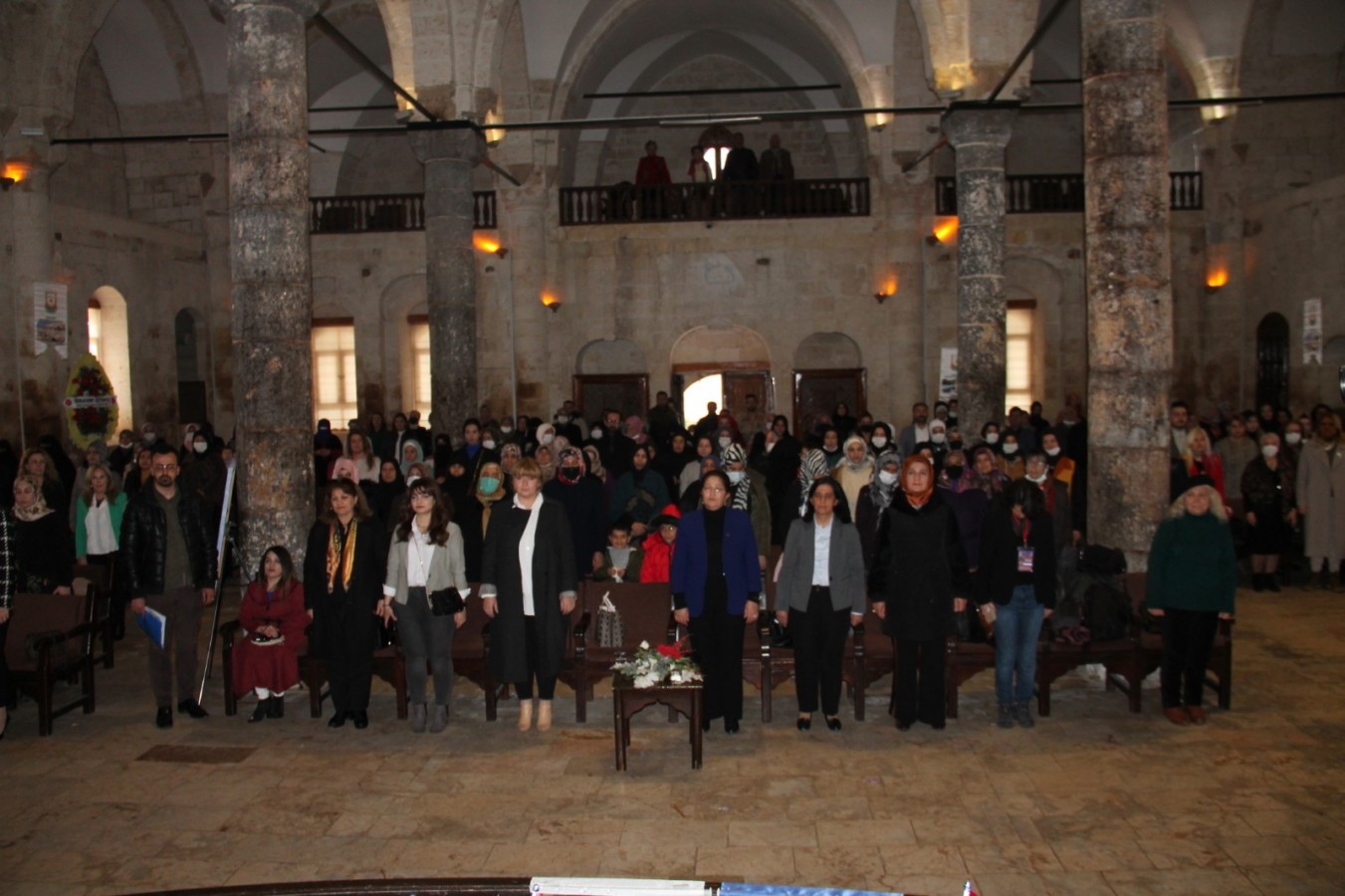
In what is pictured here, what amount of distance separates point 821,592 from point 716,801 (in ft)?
4.99

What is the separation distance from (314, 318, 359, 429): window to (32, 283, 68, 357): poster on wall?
21.9 ft

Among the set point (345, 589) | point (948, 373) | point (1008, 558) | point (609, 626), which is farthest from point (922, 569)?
point (948, 373)

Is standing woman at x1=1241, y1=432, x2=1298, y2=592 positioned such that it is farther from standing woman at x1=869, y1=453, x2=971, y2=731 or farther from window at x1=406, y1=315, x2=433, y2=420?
window at x1=406, y1=315, x2=433, y2=420

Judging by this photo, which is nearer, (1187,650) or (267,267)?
(1187,650)

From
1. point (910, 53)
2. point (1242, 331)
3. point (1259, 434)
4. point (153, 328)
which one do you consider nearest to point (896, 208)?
point (910, 53)

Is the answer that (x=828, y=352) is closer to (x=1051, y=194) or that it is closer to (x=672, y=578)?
(x=1051, y=194)

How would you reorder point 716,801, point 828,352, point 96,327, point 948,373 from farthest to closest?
1. point 828,352
2. point 96,327
3. point 948,373
4. point 716,801

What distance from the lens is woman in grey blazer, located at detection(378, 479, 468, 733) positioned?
22.4 ft

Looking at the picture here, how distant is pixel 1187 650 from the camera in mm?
6770

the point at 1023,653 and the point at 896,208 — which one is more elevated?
the point at 896,208

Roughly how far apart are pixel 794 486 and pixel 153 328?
15.5 meters

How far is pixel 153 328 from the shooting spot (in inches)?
775

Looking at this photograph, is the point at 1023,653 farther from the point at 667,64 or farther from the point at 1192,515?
the point at 667,64

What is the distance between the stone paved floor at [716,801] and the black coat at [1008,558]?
838 millimetres
